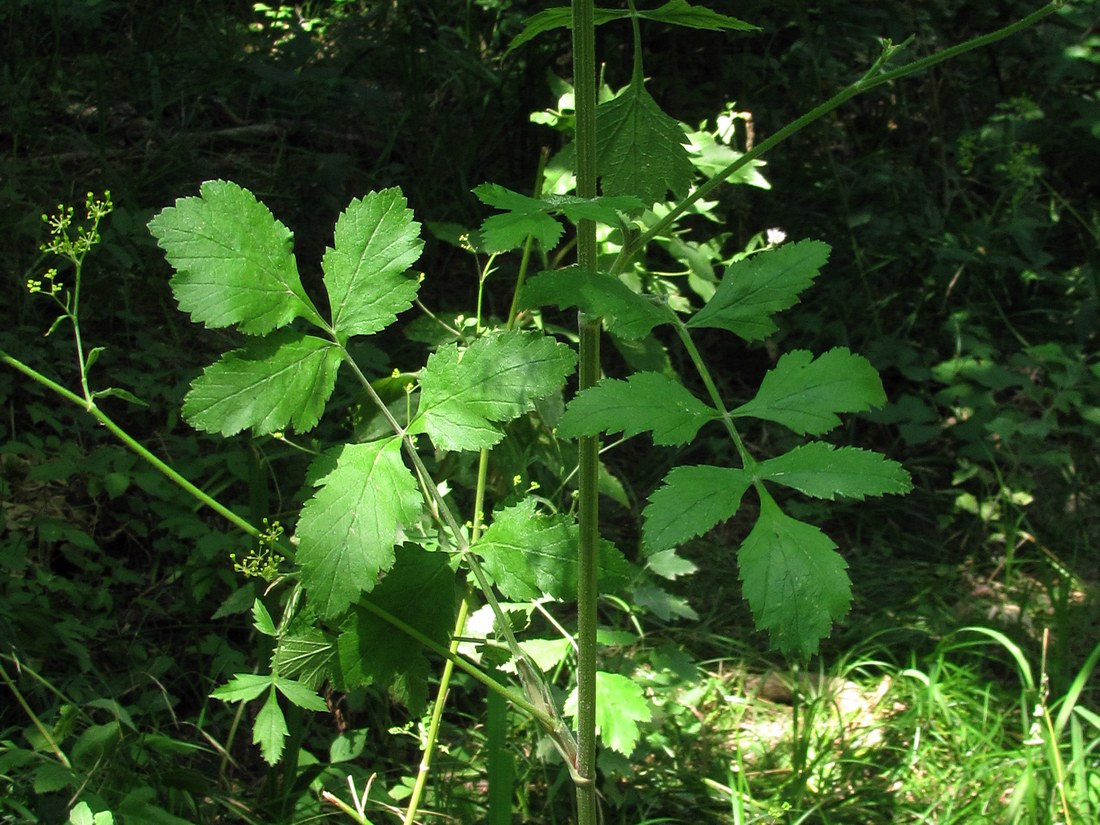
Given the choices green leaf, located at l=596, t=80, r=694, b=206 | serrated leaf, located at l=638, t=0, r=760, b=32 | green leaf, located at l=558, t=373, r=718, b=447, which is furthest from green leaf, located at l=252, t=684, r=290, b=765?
serrated leaf, located at l=638, t=0, r=760, b=32

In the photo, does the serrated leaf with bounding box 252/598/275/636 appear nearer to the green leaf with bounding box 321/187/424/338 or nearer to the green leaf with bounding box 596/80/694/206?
the green leaf with bounding box 321/187/424/338

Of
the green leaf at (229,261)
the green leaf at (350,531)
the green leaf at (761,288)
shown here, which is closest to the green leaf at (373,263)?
the green leaf at (229,261)

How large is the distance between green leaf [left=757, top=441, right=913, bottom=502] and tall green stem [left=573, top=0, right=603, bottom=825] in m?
0.16

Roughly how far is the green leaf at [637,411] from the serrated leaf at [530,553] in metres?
0.18

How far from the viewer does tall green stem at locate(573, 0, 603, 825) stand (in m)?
0.89

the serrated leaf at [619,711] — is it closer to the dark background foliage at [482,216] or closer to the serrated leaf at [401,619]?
→ the serrated leaf at [401,619]

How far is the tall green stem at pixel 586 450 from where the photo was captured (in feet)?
2.92

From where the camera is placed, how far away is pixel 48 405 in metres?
→ 2.75

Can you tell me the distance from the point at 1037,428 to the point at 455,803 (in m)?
2.15

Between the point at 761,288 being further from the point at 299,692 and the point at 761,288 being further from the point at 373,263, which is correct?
the point at 299,692

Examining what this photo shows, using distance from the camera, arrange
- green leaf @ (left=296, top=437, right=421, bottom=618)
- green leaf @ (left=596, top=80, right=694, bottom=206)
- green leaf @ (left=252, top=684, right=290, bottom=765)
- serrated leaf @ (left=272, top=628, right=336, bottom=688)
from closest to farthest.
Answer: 1. green leaf @ (left=296, top=437, right=421, bottom=618)
2. green leaf @ (left=596, top=80, right=694, bottom=206)
3. serrated leaf @ (left=272, top=628, right=336, bottom=688)
4. green leaf @ (left=252, top=684, right=290, bottom=765)

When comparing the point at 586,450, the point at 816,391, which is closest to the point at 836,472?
the point at 816,391

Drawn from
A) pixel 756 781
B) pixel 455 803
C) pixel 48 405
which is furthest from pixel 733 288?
pixel 48 405

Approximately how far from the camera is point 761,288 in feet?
3.48
